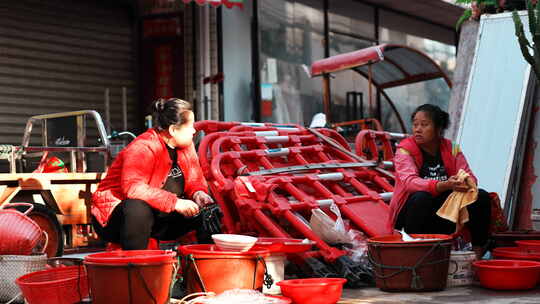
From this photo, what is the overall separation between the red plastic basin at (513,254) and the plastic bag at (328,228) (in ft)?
3.46

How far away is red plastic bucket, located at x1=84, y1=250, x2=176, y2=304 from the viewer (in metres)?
3.90

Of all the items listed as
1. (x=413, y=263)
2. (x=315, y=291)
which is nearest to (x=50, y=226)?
(x=315, y=291)

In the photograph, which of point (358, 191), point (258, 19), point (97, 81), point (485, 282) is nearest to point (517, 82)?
point (358, 191)

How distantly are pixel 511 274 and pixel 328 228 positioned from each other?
1267 millimetres

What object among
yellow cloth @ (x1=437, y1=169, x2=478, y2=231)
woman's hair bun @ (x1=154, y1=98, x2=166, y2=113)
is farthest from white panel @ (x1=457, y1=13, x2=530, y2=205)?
woman's hair bun @ (x1=154, y1=98, x2=166, y2=113)

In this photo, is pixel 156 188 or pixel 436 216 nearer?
pixel 156 188

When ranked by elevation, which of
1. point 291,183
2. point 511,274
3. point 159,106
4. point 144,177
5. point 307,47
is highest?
point 307,47

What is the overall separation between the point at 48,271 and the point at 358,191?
2.93 metres

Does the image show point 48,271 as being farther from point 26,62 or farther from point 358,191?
point 26,62

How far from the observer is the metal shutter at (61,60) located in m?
10.8

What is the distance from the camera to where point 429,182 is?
17.3ft

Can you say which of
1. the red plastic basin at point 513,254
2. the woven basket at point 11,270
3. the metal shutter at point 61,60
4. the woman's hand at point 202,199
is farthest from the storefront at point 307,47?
the woven basket at point 11,270

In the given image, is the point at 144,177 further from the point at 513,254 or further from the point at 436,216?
the point at 513,254

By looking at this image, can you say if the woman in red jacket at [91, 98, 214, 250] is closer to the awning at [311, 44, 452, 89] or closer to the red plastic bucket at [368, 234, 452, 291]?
the red plastic bucket at [368, 234, 452, 291]
